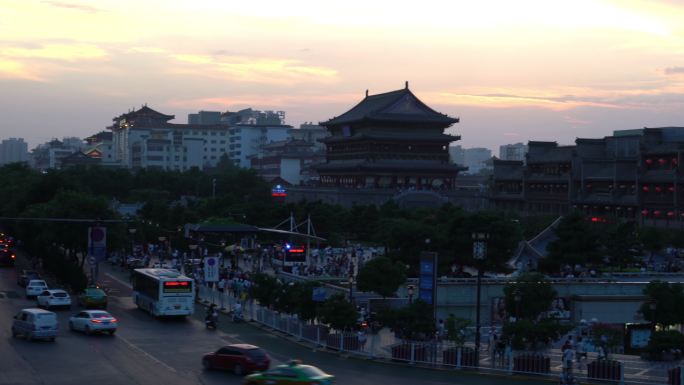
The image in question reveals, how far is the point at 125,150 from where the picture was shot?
19888cm

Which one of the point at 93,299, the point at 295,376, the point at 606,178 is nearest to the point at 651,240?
the point at 606,178

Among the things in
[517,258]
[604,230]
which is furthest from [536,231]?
[517,258]

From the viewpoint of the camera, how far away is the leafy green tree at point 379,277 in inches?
1462

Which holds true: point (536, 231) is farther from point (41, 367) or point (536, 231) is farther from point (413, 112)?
point (41, 367)

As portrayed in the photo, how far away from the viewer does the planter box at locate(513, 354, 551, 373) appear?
26.1 meters

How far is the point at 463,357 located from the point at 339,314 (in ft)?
17.5

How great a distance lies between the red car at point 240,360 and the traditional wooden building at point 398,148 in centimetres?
6971

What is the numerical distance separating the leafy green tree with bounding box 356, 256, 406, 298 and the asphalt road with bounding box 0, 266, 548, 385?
184 inches

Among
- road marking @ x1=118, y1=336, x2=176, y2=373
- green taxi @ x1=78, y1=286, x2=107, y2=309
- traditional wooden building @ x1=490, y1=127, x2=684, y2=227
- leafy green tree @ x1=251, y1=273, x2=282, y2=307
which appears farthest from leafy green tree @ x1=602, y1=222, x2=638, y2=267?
road marking @ x1=118, y1=336, x2=176, y2=373

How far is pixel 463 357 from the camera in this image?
89.7 ft

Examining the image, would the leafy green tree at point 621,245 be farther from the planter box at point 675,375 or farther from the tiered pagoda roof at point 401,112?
the tiered pagoda roof at point 401,112

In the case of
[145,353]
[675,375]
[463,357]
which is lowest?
[145,353]

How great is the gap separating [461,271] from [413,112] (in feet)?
175

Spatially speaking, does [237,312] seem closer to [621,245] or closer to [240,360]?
[240,360]
